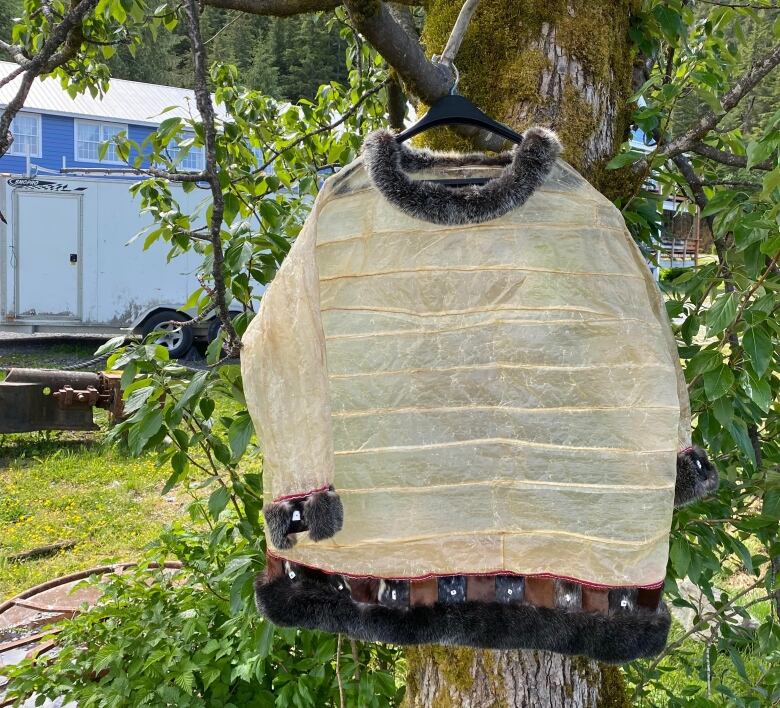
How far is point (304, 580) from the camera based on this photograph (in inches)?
58.3

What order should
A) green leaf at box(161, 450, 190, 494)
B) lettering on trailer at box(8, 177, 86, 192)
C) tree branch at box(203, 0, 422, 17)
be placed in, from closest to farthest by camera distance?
tree branch at box(203, 0, 422, 17), green leaf at box(161, 450, 190, 494), lettering on trailer at box(8, 177, 86, 192)

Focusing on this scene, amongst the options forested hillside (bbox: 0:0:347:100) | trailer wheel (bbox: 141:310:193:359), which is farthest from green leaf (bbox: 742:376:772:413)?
forested hillside (bbox: 0:0:347:100)

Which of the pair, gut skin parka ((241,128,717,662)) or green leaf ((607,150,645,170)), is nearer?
gut skin parka ((241,128,717,662))

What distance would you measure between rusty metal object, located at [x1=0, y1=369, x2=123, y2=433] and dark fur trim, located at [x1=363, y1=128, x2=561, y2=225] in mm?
4718

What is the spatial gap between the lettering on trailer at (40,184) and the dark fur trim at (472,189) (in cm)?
1010

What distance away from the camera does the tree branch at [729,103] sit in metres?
1.75

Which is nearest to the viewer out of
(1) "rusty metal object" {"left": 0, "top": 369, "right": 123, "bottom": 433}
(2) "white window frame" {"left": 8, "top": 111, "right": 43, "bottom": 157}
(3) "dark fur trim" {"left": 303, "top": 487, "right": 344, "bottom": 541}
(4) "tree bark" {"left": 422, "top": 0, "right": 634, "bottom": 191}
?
(3) "dark fur trim" {"left": 303, "top": 487, "right": 344, "bottom": 541}

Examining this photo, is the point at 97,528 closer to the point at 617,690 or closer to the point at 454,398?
the point at 617,690

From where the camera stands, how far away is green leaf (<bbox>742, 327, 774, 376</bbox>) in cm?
160

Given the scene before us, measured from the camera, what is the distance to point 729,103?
5.82 feet

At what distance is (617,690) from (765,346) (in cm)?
106

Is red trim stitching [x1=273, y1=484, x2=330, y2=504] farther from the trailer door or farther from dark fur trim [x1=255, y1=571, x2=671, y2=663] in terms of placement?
the trailer door

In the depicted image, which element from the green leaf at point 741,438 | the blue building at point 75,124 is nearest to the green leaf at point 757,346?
the green leaf at point 741,438

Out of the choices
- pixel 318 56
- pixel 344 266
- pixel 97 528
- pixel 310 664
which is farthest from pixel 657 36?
pixel 318 56
